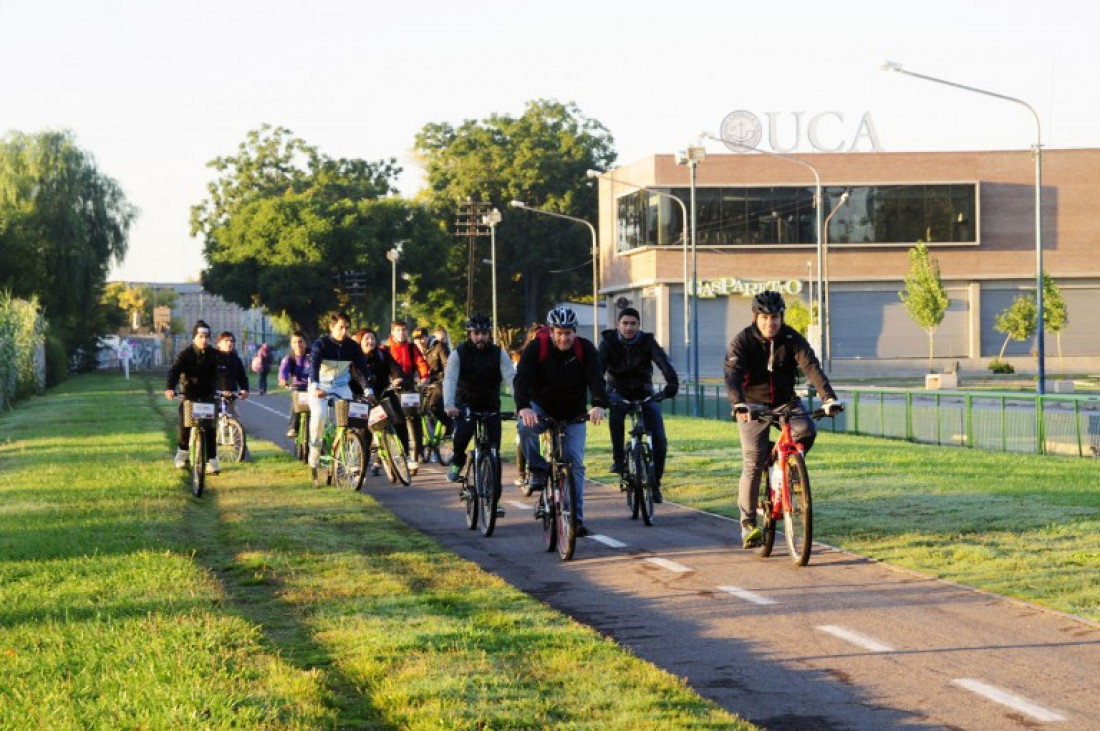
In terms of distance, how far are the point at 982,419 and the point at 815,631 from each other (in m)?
18.8

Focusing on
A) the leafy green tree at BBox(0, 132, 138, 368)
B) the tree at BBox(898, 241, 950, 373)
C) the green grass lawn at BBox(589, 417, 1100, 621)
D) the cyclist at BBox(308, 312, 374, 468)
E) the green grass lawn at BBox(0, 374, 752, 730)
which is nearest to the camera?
the green grass lawn at BBox(0, 374, 752, 730)

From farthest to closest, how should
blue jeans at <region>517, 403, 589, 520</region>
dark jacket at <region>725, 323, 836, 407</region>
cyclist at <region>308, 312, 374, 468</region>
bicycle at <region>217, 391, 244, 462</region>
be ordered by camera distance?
1. bicycle at <region>217, 391, 244, 462</region>
2. cyclist at <region>308, 312, 374, 468</region>
3. blue jeans at <region>517, 403, 589, 520</region>
4. dark jacket at <region>725, 323, 836, 407</region>

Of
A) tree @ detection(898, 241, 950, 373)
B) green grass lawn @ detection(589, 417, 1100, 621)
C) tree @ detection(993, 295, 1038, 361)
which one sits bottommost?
green grass lawn @ detection(589, 417, 1100, 621)

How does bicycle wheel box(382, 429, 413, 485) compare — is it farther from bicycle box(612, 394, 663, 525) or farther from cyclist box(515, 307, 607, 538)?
cyclist box(515, 307, 607, 538)

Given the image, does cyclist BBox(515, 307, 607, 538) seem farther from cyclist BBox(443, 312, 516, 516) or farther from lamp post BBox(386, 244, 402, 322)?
lamp post BBox(386, 244, 402, 322)

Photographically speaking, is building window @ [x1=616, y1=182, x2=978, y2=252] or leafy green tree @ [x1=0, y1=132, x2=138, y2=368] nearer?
leafy green tree @ [x1=0, y1=132, x2=138, y2=368]

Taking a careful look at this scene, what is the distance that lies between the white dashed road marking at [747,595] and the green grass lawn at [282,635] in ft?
4.51

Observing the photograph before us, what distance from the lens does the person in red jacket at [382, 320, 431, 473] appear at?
1952 centimetres

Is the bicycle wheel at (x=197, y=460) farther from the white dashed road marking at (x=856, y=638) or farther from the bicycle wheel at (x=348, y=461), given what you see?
the white dashed road marking at (x=856, y=638)

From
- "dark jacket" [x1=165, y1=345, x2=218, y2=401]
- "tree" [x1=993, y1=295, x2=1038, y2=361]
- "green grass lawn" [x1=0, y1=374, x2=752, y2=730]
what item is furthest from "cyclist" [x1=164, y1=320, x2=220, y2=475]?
"tree" [x1=993, y1=295, x2=1038, y2=361]

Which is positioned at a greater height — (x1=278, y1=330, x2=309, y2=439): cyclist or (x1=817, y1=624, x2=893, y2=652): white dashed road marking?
(x1=278, y1=330, x2=309, y2=439): cyclist

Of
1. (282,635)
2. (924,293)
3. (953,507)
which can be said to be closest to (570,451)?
(282,635)

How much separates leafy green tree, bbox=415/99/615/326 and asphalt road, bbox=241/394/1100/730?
80966 millimetres

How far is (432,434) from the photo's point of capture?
Answer: 71.3 ft
